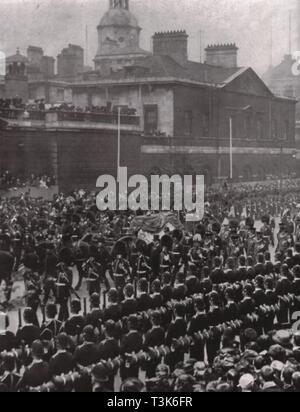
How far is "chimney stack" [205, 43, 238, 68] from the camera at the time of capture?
54.8 m

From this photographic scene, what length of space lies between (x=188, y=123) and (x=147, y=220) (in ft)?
85.1

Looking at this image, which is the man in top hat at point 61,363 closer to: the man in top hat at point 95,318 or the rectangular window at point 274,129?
the man in top hat at point 95,318

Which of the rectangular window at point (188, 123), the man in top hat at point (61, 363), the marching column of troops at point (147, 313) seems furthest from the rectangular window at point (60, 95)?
the man in top hat at point (61, 363)

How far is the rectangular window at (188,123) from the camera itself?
45987 millimetres

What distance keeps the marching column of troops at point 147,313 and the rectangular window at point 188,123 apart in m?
25.6

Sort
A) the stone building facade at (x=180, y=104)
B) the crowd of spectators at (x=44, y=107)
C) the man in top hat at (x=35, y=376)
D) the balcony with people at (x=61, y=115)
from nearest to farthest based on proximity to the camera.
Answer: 1. the man in top hat at (x=35, y=376)
2. the crowd of spectators at (x=44, y=107)
3. the balcony with people at (x=61, y=115)
4. the stone building facade at (x=180, y=104)

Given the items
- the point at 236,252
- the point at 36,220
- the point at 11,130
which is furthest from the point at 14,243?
the point at 11,130

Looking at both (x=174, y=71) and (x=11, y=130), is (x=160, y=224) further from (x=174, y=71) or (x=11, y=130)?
(x=174, y=71)

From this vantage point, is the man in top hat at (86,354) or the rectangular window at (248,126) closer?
the man in top hat at (86,354)

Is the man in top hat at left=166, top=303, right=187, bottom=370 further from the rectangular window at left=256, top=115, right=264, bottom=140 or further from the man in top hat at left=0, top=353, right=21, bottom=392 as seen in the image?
the rectangular window at left=256, top=115, right=264, bottom=140

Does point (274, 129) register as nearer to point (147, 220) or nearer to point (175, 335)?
point (147, 220)

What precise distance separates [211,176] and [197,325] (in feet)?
118

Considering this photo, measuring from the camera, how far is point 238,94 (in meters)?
50.2

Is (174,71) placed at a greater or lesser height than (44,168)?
greater
